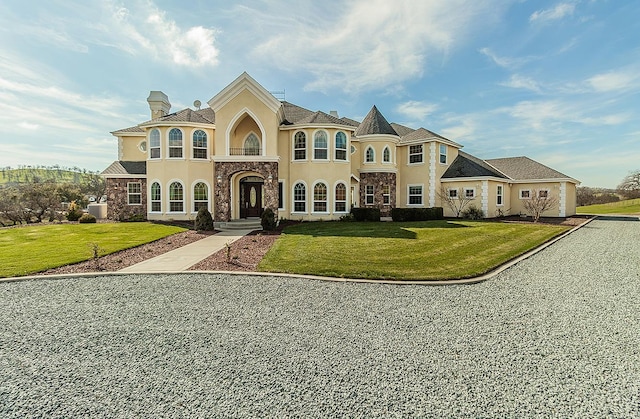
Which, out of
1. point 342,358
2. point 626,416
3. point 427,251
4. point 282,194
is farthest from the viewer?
point 282,194

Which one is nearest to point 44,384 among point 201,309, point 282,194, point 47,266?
point 201,309

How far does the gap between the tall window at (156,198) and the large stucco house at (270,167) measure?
68 mm

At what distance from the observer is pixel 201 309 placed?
588 cm

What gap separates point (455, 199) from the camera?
82.4 ft

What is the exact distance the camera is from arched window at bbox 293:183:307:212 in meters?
20.8

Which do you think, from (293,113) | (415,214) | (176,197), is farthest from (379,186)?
(176,197)

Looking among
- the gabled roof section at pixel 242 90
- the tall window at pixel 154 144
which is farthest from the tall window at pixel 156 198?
the gabled roof section at pixel 242 90

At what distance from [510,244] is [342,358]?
1142 cm

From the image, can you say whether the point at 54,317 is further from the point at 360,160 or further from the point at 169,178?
the point at 360,160

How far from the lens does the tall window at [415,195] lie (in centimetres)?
2531

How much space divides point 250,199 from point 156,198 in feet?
20.6

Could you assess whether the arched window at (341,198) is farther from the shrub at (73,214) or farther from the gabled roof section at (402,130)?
the shrub at (73,214)

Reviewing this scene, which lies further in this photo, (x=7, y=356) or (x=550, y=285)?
(x=550, y=285)

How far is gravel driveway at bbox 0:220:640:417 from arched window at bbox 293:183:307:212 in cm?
1345
